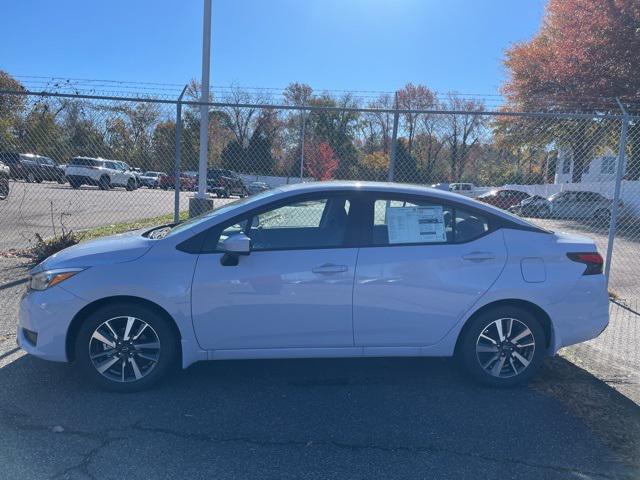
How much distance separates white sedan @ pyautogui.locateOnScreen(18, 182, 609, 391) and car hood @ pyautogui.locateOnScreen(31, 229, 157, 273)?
0.01 metres

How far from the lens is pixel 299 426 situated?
3.65 meters

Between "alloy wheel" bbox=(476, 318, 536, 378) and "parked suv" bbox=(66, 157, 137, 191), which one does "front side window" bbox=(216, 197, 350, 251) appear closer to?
"alloy wheel" bbox=(476, 318, 536, 378)

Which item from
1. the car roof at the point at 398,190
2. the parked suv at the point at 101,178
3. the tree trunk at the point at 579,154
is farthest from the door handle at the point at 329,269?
the parked suv at the point at 101,178

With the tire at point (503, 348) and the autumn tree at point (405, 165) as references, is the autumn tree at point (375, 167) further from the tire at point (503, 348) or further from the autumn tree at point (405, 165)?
the tire at point (503, 348)

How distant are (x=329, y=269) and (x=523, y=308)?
1631mm

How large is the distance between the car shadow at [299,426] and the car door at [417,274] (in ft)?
1.77

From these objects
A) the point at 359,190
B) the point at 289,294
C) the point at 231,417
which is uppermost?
the point at 359,190

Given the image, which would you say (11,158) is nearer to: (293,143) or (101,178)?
(293,143)

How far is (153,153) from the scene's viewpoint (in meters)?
8.66

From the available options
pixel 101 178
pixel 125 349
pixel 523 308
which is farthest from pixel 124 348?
pixel 101 178

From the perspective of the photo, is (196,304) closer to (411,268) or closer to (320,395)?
(320,395)

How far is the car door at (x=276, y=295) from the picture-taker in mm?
3979

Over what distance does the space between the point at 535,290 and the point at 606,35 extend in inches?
785

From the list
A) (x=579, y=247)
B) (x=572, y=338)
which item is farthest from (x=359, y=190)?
(x=572, y=338)
